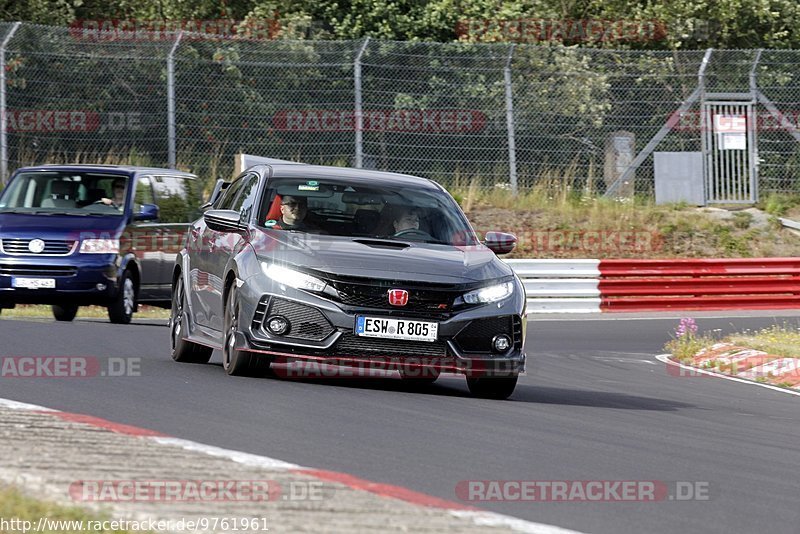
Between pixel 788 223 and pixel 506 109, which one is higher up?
pixel 506 109

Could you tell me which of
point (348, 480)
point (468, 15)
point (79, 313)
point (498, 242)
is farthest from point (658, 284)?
point (348, 480)

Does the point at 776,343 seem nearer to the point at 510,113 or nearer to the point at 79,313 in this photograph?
the point at 79,313

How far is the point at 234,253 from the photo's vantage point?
1042 centimetres

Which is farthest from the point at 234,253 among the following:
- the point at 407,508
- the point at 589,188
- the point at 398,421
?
the point at 589,188

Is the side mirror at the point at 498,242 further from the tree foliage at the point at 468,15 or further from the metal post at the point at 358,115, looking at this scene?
the tree foliage at the point at 468,15

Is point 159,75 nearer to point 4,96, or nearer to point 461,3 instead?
point 4,96

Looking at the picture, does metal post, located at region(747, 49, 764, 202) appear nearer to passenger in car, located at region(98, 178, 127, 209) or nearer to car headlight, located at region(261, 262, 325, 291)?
passenger in car, located at region(98, 178, 127, 209)

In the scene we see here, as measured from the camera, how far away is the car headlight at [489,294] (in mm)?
9898

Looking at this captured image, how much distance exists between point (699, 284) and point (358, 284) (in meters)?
16.8

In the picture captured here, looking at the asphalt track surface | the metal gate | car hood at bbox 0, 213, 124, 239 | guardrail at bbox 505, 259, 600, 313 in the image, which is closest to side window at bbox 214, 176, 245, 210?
the asphalt track surface

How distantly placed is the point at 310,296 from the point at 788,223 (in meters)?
21.2

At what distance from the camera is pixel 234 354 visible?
33.3 feet

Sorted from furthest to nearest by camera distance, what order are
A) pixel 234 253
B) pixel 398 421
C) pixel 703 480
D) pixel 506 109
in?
pixel 506 109 → pixel 234 253 → pixel 398 421 → pixel 703 480

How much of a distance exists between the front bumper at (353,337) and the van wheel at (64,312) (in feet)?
29.0
